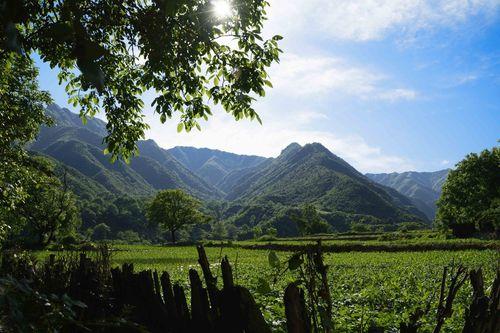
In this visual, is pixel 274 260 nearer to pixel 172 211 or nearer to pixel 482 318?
pixel 482 318

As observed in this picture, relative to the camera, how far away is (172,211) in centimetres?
8038

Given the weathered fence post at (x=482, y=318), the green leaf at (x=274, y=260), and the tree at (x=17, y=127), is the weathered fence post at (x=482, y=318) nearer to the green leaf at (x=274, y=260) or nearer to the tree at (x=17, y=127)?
the green leaf at (x=274, y=260)

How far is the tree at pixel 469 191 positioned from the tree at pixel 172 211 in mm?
48354

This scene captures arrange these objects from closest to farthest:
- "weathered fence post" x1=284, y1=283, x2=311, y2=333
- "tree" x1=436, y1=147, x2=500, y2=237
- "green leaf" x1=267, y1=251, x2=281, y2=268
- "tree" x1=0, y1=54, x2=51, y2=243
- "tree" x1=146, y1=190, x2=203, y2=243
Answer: "weathered fence post" x1=284, y1=283, x2=311, y2=333 → "green leaf" x1=267, y1=251, x2=281, y2=268 → "tree" x1=0, y1=54, x2=51, y2=243 → "tree" x1=436, y1=147, x2=500, y2=237 → "tree" x1=146, y1=190, x2=203, y2=243

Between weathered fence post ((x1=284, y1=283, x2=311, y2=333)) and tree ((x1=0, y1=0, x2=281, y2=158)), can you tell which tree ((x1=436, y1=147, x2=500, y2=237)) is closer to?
tree ((x1=0, y1=0, x2=281, y2=158))

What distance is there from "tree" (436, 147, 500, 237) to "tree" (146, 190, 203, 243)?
159ft

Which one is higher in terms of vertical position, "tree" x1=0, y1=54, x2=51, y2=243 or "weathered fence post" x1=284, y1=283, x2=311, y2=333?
"tree" x1=0, y1=54, x2=51, y2=243

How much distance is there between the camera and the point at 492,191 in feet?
184

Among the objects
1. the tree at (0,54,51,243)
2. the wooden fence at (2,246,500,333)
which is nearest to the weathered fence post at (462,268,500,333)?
the wooden fence at (2,246,500,333)

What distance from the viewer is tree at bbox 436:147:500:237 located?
56.0 meters

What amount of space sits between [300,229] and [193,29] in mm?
4118

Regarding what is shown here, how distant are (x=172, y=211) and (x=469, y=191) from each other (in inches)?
2179

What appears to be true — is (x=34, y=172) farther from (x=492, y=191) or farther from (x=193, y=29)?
(x=492, y=191)

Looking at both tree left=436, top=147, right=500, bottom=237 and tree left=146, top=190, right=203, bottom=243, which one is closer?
tree left=436, top=147, right=500, bottom=237
